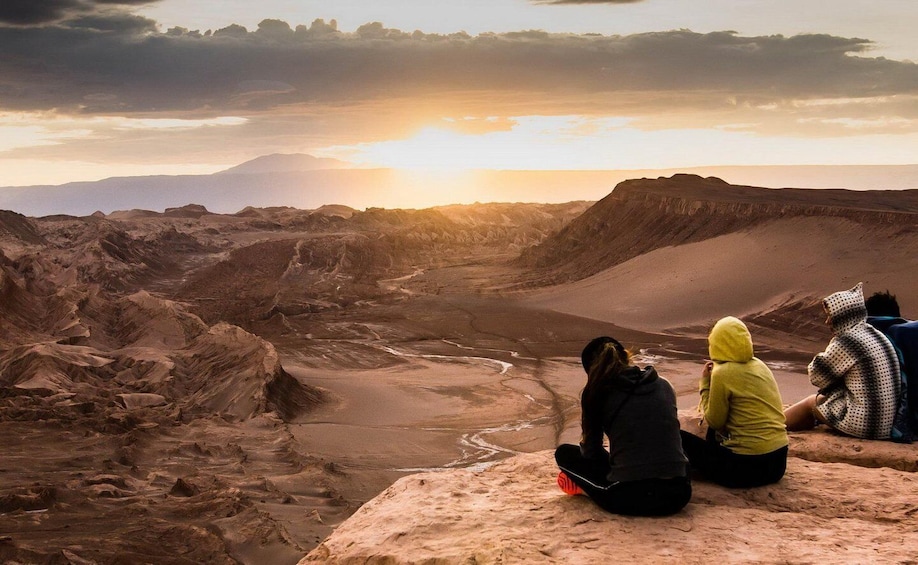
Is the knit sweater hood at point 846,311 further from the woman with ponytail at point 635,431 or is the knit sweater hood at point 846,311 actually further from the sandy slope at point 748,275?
the sandy slope at point 748,275

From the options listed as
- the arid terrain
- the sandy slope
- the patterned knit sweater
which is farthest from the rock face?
the sandy slope

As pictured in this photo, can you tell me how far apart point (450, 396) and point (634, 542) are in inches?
651

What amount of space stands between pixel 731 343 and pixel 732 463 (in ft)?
2.37

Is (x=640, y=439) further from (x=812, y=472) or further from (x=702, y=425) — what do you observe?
(x=702, y=425)

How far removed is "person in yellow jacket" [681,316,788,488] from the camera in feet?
16.4

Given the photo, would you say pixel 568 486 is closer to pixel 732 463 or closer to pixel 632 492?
pixel 632 492

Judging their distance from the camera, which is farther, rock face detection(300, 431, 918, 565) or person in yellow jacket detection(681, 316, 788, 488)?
person in yellow jacket detection(681, 316, 788, 488)

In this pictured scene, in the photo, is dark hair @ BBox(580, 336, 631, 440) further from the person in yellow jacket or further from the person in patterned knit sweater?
the person in patterned knit sweater

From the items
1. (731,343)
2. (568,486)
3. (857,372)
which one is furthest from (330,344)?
(731,343)

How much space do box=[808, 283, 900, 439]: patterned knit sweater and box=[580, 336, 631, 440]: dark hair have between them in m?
2.02

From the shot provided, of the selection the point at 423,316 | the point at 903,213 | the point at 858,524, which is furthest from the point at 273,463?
the point at 903,213

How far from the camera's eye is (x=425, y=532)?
4.61m

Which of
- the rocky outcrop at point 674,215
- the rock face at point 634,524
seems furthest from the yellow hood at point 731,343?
the rocky outcrop at point 674,215

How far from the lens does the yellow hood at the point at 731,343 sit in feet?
16.1
